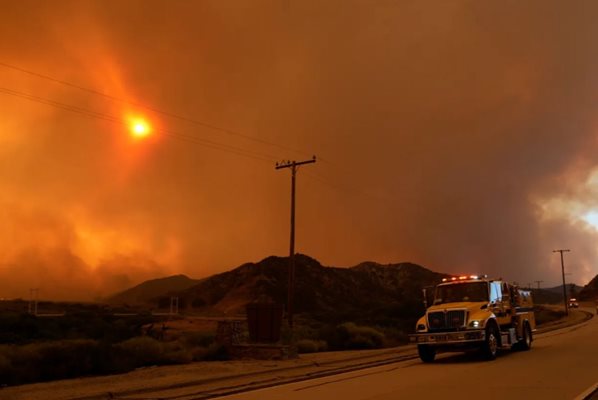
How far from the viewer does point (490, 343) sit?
19516mm

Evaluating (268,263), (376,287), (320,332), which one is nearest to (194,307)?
(268,263)

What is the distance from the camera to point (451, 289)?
2161 cm

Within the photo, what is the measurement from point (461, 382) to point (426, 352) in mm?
6356

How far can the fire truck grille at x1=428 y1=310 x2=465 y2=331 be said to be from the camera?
19625 millimetres

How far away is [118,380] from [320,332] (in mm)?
17978

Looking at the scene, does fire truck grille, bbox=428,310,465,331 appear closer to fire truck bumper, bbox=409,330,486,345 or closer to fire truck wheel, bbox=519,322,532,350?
fire truck bumper, bbox=409,330,486,345

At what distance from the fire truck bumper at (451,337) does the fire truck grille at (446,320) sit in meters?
0.30

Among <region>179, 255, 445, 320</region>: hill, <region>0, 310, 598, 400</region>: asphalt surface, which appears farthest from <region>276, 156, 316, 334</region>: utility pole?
<region>179, 255, 445, 320</region>: hill

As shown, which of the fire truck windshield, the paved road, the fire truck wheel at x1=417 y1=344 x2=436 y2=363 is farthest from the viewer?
the fire truck windshield

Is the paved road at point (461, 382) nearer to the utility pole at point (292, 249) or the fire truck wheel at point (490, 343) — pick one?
the fire truck wheel at point (490, 343)

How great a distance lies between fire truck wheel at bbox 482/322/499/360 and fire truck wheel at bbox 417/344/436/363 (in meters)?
1.73

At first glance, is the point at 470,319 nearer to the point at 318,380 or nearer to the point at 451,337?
the point at 451,337

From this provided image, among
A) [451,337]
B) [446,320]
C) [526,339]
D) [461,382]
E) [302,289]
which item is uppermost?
[302,289]

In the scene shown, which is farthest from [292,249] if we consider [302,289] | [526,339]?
[302,289]
